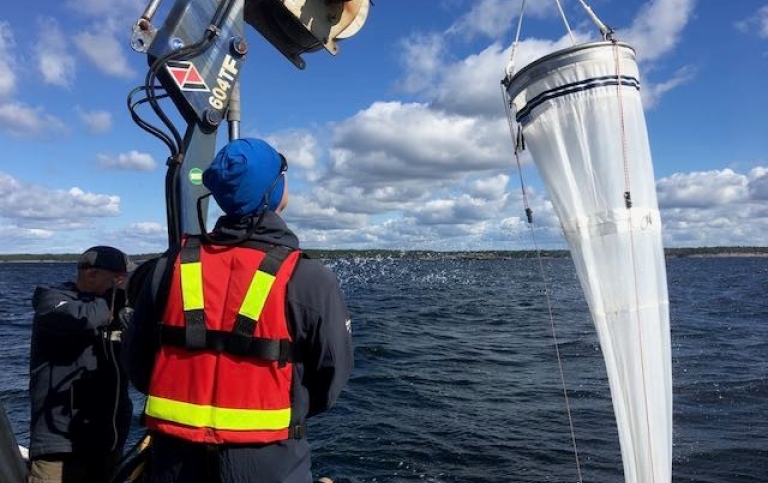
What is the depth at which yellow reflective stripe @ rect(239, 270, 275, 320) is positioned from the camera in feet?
7.27

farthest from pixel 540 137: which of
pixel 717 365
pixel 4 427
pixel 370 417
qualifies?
pixel 717 365

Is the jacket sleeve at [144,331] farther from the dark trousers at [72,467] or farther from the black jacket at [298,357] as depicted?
the dark trousers at [72,467]

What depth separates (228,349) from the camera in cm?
224

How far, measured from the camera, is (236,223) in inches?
95.9

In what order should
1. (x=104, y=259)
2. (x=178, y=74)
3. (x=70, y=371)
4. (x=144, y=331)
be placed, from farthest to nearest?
(x=104, y=259) < (x=70, y=371) < (x=178, y=74) < (x=144, y=331)

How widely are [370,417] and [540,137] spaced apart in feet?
28.7

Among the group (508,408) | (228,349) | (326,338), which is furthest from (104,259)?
(508,408)

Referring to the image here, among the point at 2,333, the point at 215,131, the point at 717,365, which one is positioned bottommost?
the point at 717,365

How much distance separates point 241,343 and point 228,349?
0.20 ft

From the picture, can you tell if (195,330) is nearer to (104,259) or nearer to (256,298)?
(256,298)

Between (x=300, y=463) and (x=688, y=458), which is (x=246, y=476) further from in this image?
(x=688, y=458)

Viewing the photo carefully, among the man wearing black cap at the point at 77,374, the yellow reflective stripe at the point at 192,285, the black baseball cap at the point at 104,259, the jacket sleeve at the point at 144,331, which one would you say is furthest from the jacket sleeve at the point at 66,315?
the yellow reflective stripe at the point at 192,285

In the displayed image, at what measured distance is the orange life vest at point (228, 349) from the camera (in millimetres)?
2221

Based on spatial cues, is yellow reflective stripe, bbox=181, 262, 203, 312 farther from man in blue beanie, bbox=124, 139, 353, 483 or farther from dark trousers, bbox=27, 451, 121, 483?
dark trousers, bbox=27, 451, 121, 483
